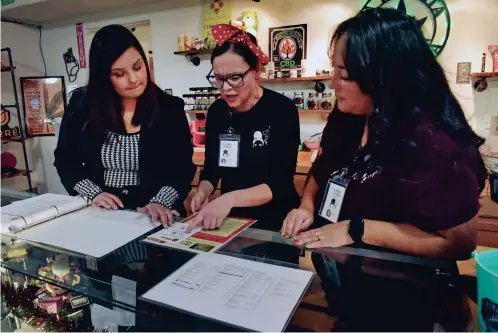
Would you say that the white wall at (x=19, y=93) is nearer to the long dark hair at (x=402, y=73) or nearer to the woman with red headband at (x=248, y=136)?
the woman with red headband at (x=248, y=136)

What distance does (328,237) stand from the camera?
987 millimetres

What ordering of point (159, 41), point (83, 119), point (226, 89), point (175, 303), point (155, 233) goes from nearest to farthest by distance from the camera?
point (175, 303) → point (155, 233) → point (226, 89) → point (83, 119) → point (159, 41)

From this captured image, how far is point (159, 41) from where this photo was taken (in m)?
3.79

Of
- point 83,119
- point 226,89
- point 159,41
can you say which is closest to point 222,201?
point 226,89

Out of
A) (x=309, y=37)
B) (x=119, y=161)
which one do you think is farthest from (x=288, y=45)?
(x=119, y=161)

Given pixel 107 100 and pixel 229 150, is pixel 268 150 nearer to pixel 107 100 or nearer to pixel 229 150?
pixel 229 150

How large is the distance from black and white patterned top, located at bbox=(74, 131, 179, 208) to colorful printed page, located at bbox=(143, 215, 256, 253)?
454mm

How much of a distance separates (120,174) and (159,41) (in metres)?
2.69

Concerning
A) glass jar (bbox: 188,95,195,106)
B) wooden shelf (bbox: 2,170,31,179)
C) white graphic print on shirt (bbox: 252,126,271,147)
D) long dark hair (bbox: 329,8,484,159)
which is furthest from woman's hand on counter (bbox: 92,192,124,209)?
wooden shelf (bbox: 2,170,31,179)

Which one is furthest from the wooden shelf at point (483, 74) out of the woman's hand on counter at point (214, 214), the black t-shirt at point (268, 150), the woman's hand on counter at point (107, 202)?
the woman's hand on counter at point (107, 202)

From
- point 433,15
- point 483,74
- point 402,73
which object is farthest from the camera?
point 433,15

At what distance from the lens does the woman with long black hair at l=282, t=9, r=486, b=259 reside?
87 cm

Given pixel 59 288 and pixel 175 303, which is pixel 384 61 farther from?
pixel 59 288

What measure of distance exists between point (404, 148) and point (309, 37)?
2.42m
